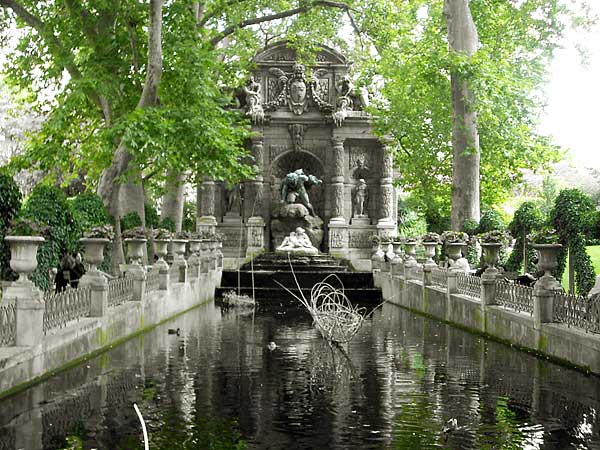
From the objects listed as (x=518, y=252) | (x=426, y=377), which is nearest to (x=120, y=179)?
(x=518, y=252)

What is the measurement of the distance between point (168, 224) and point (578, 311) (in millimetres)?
20576

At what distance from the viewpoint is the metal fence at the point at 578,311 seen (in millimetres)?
10953

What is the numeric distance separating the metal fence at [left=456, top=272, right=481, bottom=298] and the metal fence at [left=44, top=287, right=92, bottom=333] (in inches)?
296

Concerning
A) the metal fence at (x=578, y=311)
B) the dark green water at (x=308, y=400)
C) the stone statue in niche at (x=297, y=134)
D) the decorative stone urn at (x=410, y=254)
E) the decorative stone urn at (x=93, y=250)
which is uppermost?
the stone statue in niche at (x=297, y=134)

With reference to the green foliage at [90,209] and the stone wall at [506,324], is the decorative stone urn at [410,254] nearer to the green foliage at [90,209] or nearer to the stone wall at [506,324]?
the stone wall at [506,324]

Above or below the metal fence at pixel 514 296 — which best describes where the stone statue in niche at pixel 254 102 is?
above

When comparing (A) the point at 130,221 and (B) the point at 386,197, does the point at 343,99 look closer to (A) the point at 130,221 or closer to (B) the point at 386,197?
(B) the point at 386,197

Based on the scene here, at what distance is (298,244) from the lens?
1268 inches

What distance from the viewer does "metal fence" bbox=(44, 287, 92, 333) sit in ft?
35.6

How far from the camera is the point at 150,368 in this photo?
1159cm

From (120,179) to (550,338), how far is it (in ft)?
40.8

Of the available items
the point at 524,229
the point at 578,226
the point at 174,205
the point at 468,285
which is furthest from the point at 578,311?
the point at 174,205

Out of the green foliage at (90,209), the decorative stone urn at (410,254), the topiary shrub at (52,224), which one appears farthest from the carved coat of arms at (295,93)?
the topiary shrub at (52,224)

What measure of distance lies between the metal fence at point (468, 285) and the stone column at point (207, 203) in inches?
730
